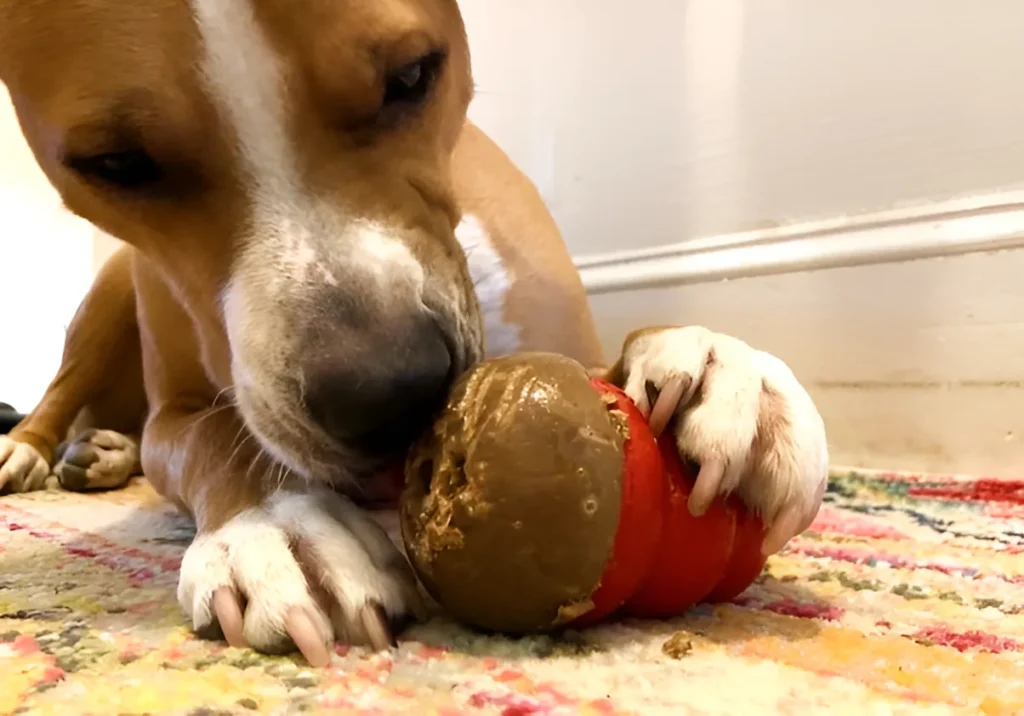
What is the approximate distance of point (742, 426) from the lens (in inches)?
29.0

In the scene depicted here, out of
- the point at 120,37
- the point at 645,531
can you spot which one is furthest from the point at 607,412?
the point at 120,37

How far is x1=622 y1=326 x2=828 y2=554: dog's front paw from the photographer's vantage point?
72 centimetres

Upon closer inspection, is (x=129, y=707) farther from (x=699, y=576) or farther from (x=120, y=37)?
(x=120, y=37)

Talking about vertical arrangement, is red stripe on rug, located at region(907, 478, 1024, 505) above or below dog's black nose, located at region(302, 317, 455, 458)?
below

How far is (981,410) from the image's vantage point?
1517 mm

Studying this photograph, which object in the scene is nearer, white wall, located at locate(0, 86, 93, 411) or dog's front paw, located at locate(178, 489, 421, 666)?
dog's front paw, located at locate(178, 489, 421, 666)

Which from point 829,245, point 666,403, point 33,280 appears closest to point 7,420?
point 33,280

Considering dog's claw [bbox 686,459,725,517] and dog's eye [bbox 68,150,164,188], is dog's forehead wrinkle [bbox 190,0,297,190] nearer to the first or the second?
dog's eye [bbox 68,150,164,188]

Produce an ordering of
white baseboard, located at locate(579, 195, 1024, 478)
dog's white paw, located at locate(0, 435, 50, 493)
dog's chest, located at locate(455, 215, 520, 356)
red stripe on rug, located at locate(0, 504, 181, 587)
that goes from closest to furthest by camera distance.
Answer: red stripe on rug, located at locate(0, 504, 181, 587) → dog's chest, located at locate(455, 215, 520, 356) → white baseboard, located at locate(579, 195, 1024, 478) → dog's white paw, located at locate(0, 435, 50, 493)

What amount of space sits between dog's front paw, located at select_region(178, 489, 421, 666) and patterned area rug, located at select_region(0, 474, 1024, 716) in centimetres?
2

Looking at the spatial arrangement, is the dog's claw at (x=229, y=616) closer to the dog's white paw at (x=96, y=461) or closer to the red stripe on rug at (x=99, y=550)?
the red stripe on rug at (x=99, y=550)

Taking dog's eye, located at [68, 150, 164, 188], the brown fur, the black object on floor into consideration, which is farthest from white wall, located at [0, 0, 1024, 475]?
the black object on floor

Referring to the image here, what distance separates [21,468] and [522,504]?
1399 mm

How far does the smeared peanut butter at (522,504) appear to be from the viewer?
2.11ft
